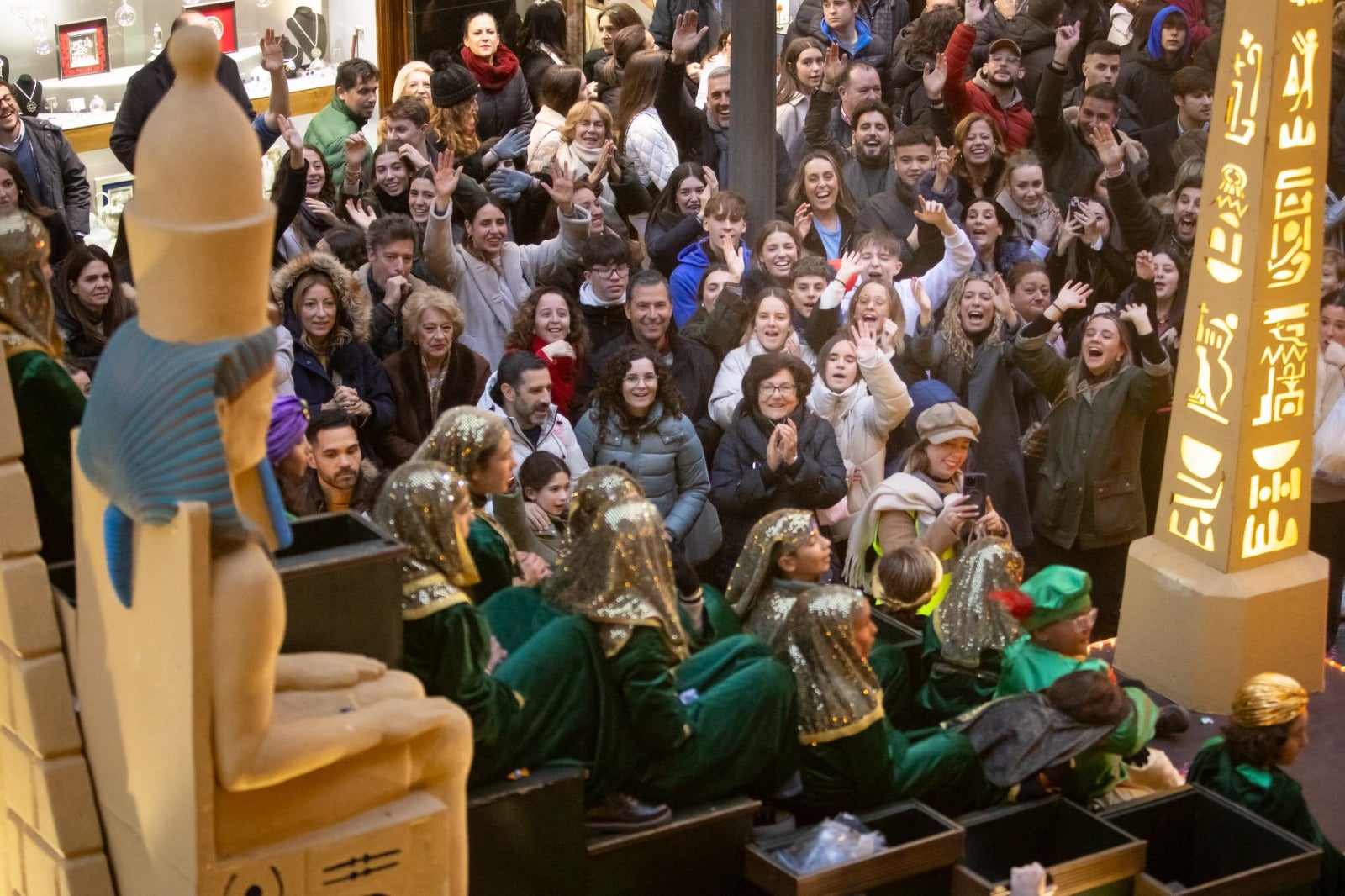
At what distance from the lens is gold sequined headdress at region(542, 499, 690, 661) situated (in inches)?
177

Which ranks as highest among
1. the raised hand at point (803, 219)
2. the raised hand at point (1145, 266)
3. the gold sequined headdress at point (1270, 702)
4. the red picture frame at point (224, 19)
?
the red picture frame at point (224, 19)

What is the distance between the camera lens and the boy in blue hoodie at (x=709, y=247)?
8547 millimetres

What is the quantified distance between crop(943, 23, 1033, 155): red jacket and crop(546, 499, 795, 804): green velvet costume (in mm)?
6605

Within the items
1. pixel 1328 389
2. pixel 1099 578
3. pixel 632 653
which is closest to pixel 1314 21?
pixel 1328 389

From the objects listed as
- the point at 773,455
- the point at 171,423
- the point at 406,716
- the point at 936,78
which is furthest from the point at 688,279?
the point at 171,423

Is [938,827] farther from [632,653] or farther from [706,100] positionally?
[706,100]

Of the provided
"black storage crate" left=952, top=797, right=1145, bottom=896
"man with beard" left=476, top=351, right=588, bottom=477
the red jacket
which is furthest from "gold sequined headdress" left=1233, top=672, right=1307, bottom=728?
the red jacket

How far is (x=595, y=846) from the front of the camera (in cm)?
453

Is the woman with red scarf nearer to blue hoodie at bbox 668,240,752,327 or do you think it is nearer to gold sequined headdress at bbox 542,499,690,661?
blue hoodie at bbox 668,240,752,327

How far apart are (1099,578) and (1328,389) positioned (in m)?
1.21

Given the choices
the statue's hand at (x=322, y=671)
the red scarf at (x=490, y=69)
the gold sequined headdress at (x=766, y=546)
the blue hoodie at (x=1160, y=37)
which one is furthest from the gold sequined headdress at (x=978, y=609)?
the blue hoodie at (x=1160, y=37)

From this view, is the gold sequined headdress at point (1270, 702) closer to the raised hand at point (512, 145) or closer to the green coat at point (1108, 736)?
the green coat at point (1108, 736)

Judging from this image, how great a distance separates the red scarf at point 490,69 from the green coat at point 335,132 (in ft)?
4.85

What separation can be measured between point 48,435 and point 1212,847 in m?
3.29
